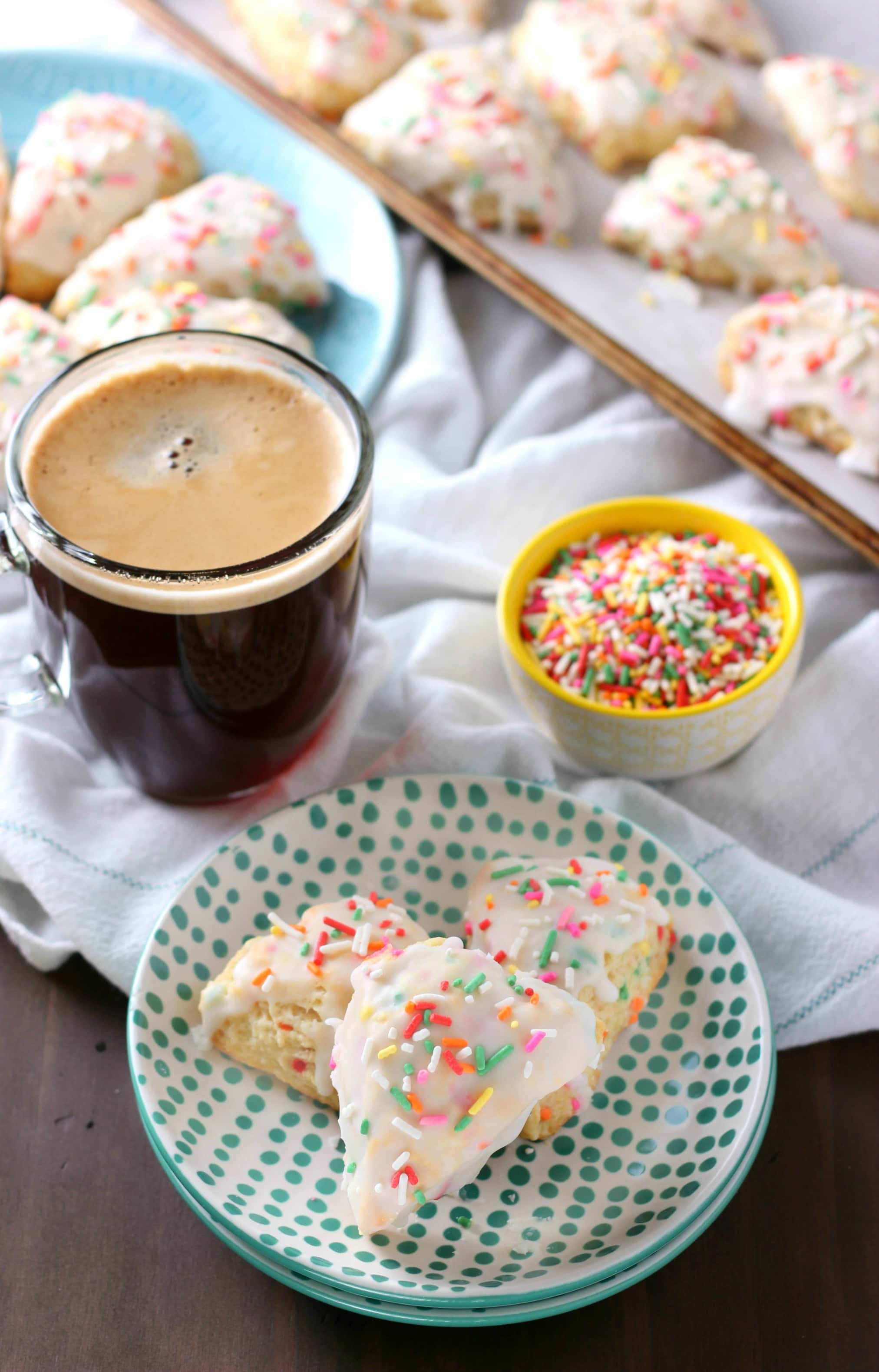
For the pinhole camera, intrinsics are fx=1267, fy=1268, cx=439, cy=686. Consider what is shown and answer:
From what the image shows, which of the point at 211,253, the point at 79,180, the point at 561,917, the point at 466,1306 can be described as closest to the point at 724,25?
the point at 211,253

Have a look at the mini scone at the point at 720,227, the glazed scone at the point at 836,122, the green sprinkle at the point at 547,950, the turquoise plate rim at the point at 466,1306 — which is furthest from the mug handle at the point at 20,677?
the glazed scone at the point at 836,122

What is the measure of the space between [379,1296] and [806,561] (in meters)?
1.39

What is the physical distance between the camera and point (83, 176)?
2.39 m

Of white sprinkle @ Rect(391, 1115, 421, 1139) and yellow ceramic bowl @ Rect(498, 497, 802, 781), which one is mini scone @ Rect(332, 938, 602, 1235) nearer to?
white sprinkle @ Rect(391, 1115, 421, 1139)

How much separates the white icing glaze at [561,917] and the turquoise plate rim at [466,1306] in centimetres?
25

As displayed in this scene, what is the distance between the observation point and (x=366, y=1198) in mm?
1212

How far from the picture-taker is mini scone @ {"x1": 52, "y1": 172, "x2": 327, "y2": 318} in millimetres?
2242

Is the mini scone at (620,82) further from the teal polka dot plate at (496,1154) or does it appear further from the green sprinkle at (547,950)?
the green sprinkle at (547,950)

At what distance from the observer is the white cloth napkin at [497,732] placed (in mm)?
1634

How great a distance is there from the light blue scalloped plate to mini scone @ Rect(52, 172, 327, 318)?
0.10 meters

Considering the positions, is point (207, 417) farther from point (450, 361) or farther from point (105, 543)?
point (450, 361)

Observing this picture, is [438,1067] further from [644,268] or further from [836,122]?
[836,122]

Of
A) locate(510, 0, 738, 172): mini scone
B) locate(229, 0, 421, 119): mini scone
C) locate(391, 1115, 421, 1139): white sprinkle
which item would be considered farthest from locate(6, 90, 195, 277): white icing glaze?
locate(391, 1115, 421, 1139): white sprinkle

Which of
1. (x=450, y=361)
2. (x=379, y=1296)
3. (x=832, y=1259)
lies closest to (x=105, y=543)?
(x=379, y=1296)
